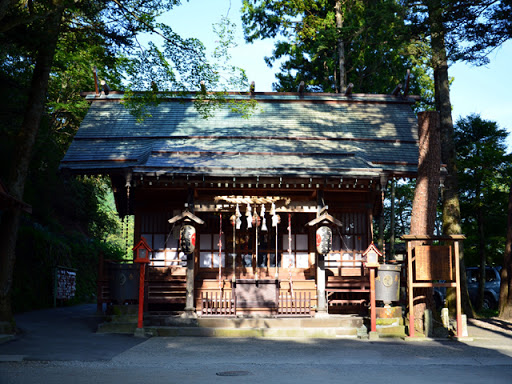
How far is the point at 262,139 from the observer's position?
17.1 meters

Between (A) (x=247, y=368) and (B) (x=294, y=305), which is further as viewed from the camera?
(B) (x=294, y=305)

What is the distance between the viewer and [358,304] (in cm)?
1480

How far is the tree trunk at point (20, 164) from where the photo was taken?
11.9m

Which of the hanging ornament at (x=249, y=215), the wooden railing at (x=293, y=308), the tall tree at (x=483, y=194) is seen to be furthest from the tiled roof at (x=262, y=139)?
the tall tree at (x=483, y=194)

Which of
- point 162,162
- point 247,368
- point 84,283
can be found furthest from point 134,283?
point 84,283

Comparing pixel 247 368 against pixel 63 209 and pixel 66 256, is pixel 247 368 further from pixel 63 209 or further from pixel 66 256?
pixel 63 209

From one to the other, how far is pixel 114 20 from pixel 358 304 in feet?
32.3

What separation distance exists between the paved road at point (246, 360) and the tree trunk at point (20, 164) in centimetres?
131

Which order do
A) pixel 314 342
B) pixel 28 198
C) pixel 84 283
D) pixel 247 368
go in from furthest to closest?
1. pixel 84 283
2. pixel 28 198
3. pixel 314 342
4. pixel 247 368

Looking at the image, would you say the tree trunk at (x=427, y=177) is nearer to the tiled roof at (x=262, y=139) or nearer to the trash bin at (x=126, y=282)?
the tiled roof at (x=262, y=139)

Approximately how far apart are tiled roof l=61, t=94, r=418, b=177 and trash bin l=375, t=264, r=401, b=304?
248 cm

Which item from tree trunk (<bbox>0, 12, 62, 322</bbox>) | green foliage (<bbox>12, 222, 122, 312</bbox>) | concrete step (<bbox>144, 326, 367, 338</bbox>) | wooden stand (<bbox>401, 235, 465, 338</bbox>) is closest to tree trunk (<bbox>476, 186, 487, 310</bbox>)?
wooden stand (<bbox>401, 235, 465, 338</bbox>)

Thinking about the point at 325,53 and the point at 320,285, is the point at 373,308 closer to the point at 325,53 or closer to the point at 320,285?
the point at 320,285

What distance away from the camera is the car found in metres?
21.5
